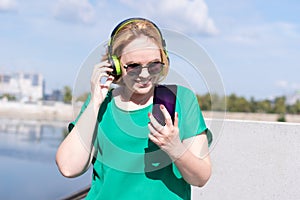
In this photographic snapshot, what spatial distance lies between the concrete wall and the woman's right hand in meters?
1.56

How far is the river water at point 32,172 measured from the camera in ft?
54.0

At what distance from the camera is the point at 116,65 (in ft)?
4.06

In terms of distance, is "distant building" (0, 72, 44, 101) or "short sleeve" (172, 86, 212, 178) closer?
"short sleeve" (172, 86, 212, 178)

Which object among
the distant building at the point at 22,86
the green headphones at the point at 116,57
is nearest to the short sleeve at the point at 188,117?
the green headphones at the point at 116,57

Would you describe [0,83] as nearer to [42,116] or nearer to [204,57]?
[42,116]

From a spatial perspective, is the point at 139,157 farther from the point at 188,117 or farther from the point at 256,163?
the point at 256,163

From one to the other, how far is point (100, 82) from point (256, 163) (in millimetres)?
1790

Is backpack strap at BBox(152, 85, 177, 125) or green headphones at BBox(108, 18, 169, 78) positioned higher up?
green headphones at BBox(108, 18, 169, 78)

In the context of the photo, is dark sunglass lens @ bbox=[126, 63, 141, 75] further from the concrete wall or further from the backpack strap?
the concrete wall

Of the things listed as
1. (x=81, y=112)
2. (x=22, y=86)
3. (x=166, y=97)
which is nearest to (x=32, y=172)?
(x=81, y=112)

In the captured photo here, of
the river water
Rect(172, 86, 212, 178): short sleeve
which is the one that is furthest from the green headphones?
the river water

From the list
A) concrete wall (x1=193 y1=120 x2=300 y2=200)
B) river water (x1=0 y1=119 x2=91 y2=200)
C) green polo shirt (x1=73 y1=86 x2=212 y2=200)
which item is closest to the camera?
green polo shirt (x1=73 y1=86 x2=212 y2=200)

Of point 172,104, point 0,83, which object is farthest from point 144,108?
point 0,83

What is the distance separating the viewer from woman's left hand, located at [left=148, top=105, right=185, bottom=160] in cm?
113
